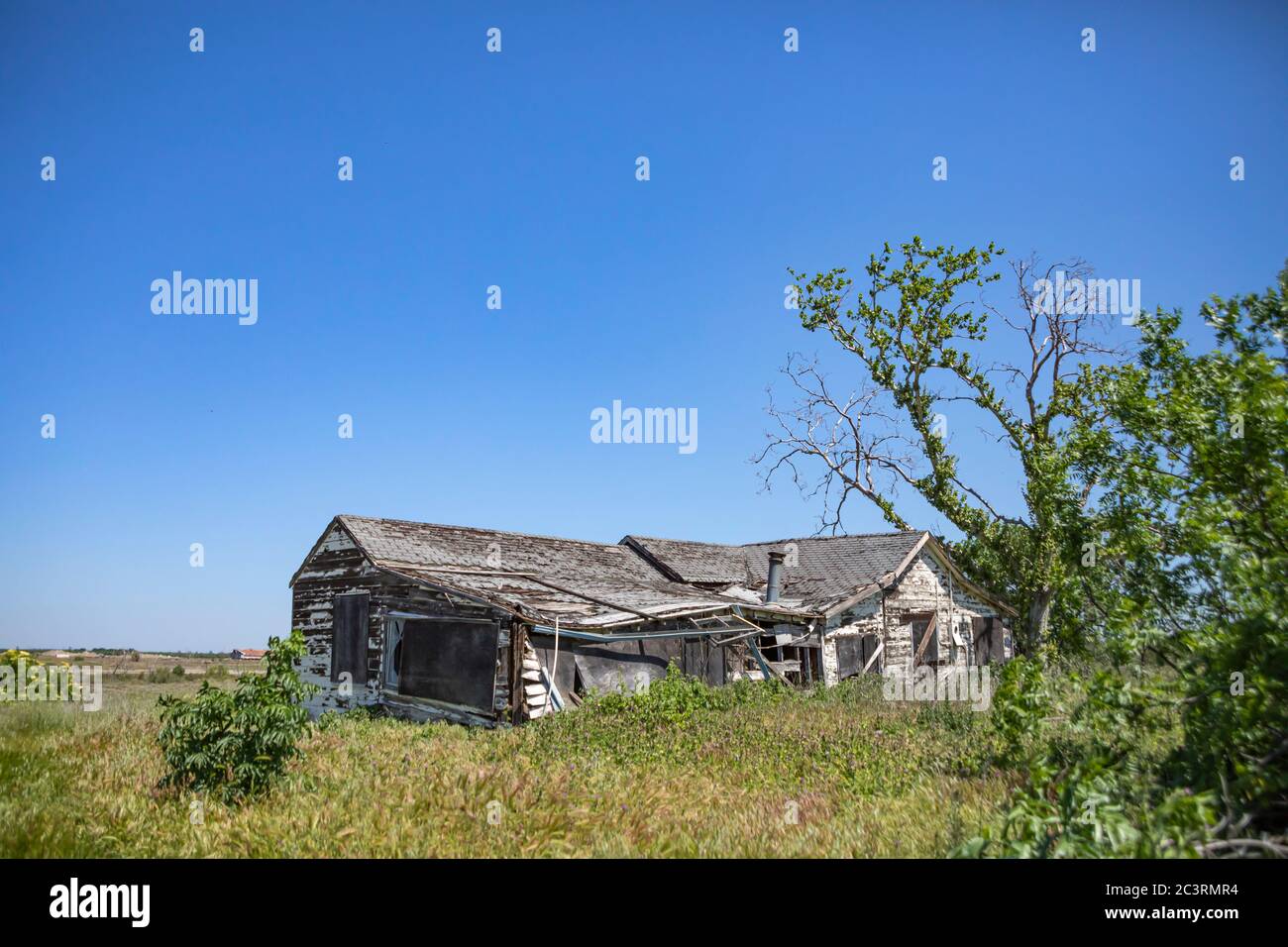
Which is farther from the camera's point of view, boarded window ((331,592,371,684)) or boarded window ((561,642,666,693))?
boarded window ((331,592,371,684))

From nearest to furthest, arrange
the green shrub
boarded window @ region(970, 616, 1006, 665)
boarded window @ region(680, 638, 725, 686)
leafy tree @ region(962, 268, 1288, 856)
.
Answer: leafy tree @ region(962, 268, 1288, 856) < the green shrub < boarded window @ region(680, 638, 725, 686) < boarded window @ region(970, 616, 1006, 665)

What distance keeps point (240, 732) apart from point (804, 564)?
73.8 feet

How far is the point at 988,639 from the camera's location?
29641mm

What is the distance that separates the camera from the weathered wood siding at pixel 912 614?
2441cm

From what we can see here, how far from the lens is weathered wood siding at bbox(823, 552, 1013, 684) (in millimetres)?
24406

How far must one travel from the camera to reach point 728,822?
24.6 ft

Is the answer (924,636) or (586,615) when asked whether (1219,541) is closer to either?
(586,615)

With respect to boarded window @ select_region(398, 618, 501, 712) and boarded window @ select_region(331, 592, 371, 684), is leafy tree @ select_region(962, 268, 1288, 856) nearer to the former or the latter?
boarded window @ select_region(398, 618, 501, 712)

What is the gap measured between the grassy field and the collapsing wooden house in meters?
2.43

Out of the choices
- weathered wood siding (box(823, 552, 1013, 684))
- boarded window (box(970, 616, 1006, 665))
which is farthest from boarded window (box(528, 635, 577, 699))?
boarded window (box(970, 616, 1006, 665))

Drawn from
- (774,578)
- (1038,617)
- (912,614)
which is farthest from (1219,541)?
(1038,617)

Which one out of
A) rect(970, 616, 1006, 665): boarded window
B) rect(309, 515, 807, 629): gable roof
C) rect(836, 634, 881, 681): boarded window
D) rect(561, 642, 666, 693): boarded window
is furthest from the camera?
rect(970, 616, 1006, 665): boarded window
